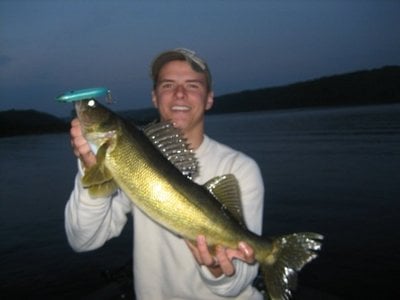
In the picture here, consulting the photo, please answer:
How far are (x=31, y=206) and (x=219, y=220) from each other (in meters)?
23.2

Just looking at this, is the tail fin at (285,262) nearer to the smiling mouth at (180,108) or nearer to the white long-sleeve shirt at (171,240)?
the white long-sleeve shirt at (171,240)

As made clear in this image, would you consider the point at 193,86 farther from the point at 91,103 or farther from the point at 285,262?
the point at 285,262

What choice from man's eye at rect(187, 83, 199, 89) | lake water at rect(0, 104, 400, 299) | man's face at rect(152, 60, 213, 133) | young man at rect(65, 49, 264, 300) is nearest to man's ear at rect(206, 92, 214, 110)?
young man at rect(65, 49, 264, 300)

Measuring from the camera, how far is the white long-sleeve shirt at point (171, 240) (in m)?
4.12

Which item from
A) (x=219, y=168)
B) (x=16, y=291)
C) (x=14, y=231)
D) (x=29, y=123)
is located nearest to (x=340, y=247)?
(x=219, y=168)

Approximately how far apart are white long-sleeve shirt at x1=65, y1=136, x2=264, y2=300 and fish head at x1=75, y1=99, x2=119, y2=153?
99cm

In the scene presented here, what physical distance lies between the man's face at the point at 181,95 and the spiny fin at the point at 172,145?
101 cm

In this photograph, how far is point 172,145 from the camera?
141 inches

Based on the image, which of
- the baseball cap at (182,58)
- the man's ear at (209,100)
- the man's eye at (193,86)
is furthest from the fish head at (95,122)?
the man's ear at (209,100)

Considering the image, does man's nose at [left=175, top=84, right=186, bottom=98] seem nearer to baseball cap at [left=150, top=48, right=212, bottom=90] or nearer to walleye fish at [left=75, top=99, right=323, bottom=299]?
baseball cap at [left=150, top=48, right=212, bottom=90]

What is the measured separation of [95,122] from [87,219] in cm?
120

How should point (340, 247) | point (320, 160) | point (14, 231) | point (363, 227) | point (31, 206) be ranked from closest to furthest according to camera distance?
1. point (340, 247)
2. point (363, 227)
3. point (14, 231)
4. point (31, 206)
5. point (320, 160)

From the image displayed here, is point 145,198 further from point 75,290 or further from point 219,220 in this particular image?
point 75,290

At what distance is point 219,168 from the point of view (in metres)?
4.64
